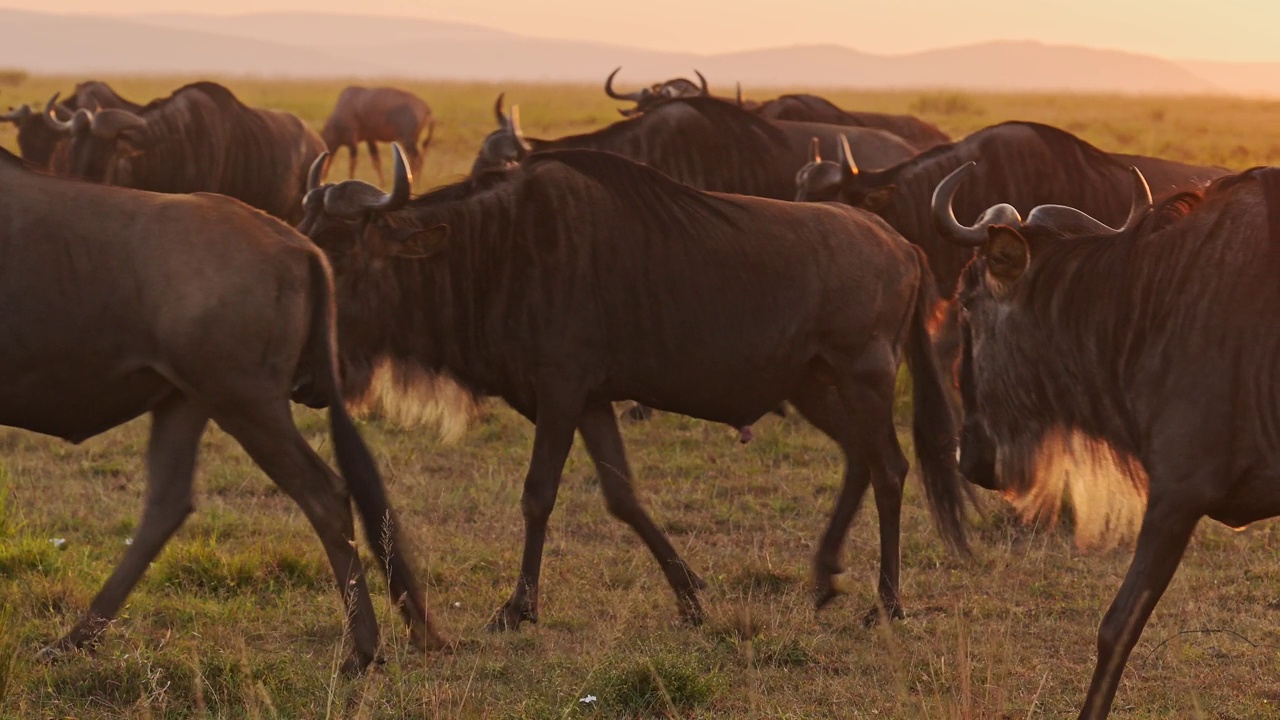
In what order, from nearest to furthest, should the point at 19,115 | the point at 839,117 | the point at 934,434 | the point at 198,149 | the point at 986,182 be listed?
the point at 934,434 < the point at 986,182 < the point at 198,149 < the point at 839,117 < the point at 19,115

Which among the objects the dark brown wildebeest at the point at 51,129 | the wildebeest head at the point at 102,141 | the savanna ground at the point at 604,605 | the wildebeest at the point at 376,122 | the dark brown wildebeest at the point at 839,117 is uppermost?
the dark brown wildebeest at the point at 839,117

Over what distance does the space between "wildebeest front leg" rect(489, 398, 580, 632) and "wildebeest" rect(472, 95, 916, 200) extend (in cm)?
359

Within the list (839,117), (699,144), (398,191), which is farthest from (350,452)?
(839,117)

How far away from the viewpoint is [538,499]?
4.88 meters

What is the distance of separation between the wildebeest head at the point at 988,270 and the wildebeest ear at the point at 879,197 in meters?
2.95

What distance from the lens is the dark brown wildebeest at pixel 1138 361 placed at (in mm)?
3531

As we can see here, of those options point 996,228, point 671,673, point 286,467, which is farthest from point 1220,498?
point 286,467

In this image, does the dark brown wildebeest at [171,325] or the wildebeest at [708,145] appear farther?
the wildebeest at [708,145]

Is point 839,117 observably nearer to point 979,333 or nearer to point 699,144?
point 699,144

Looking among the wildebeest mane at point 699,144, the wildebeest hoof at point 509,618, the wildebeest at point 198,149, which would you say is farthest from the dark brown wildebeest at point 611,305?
the wildebeest at point 198,149

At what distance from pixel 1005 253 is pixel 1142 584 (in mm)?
996

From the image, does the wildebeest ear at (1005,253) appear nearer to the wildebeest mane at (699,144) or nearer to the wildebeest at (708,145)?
the wildebeest at (708,145)

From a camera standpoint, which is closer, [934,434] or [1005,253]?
[1005,253]

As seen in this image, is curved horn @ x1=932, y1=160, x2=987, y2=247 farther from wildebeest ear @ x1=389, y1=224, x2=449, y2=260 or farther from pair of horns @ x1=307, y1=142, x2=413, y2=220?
pair of horns @ x1=307, y1=142, x2=413, y2=220
